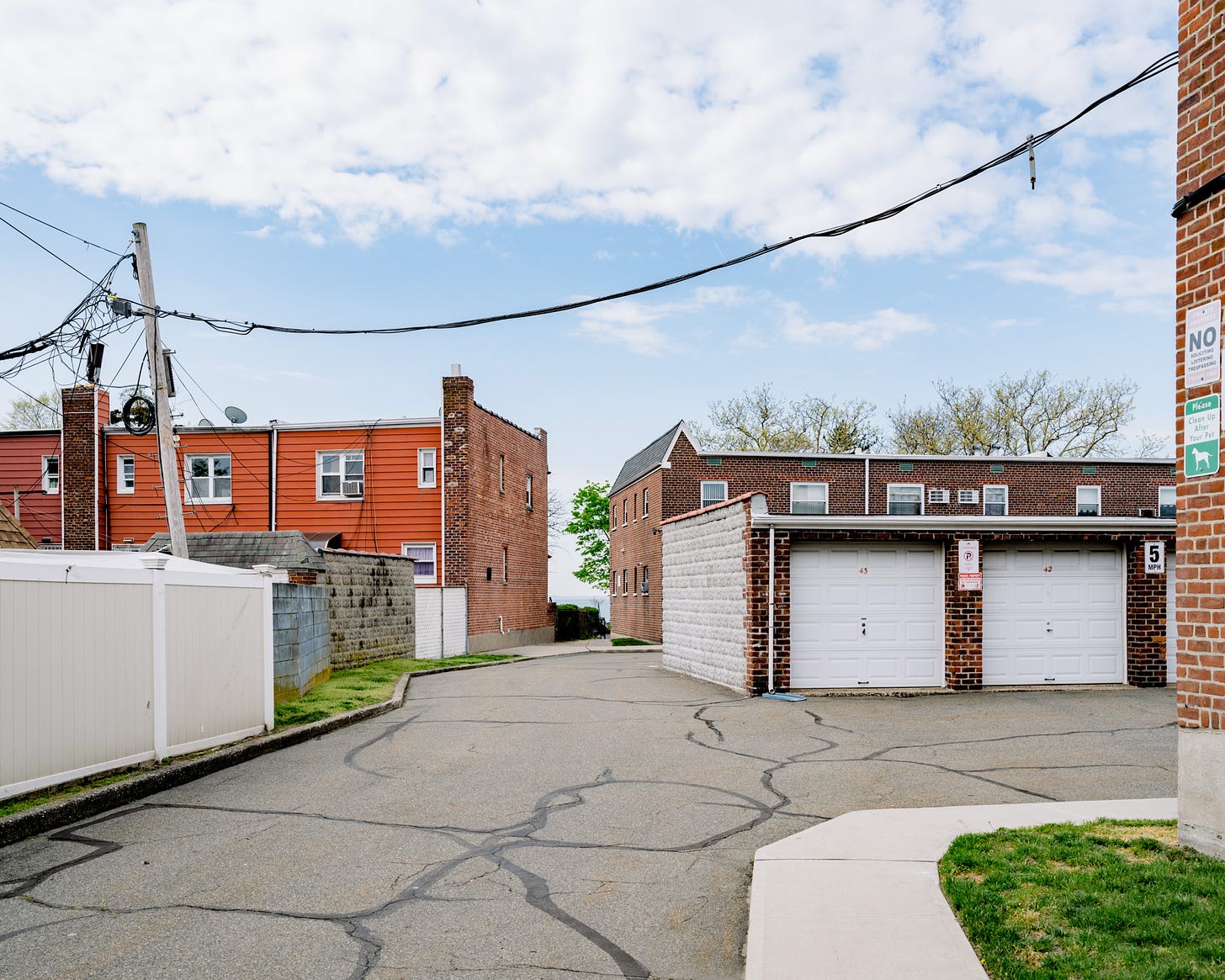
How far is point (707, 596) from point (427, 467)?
14.6 m

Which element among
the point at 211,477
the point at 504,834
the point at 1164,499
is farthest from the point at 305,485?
the point at 1164,499

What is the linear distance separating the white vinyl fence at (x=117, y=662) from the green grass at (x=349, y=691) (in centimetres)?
142

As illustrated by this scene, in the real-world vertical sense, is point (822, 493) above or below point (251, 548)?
above

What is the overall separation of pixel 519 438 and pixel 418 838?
31188 mm

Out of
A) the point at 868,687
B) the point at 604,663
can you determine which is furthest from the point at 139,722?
the point at 604,663

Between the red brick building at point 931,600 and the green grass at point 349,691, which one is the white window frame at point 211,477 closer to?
the green grass at point 349,691

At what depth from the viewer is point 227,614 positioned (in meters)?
11.6

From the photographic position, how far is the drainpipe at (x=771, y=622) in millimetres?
17250

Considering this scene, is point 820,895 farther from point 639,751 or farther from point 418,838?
point 639,751

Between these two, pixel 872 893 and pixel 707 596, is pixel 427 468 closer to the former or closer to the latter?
pixel 707 596

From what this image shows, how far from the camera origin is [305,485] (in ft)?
107

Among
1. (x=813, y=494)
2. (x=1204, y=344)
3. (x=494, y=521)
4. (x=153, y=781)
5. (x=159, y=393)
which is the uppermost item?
(x=159, y=393)

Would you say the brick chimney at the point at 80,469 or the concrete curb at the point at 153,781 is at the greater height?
the brick chimney at the point at 80,469

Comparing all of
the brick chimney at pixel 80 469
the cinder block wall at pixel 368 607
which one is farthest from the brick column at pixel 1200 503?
the brick chimney at pixel 80 469
